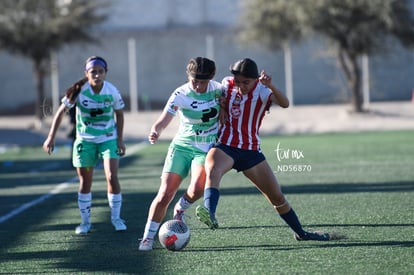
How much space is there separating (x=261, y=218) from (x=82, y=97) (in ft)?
8.33

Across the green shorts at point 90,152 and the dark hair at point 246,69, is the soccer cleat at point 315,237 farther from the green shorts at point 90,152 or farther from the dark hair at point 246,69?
the green shorts at point 90,152

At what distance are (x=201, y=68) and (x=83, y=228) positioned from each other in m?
2.74

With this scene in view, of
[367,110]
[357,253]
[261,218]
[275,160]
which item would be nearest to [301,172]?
[275,160]

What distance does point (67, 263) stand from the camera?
308 inches

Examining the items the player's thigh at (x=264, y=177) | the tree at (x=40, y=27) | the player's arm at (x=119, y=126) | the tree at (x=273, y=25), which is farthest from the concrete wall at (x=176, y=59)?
the player's thigh at (x=264, y=177)

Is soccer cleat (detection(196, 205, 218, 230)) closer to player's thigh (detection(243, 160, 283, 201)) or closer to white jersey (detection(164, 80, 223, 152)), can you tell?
player's thigh (detection(243, 160, 283, 201))

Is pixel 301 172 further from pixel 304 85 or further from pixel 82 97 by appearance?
pixel 304 85

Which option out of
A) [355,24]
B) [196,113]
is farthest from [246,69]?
[355,24]

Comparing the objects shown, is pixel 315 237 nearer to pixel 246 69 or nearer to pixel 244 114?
pixel 244 114

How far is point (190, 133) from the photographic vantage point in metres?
8.44

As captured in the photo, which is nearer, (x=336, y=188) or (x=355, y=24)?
(x=336, y=188)

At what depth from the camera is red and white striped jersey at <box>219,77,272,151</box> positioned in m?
8.26

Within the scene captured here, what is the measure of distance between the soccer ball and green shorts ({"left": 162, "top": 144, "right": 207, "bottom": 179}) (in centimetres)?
49

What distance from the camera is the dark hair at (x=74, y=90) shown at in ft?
31.6
